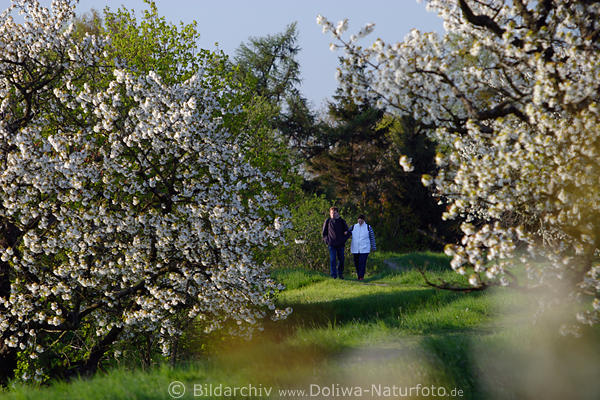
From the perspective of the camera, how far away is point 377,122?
35562 mm

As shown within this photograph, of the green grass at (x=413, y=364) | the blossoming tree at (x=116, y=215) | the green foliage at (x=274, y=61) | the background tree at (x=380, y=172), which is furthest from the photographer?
the green foliage at (x=274, y=61)

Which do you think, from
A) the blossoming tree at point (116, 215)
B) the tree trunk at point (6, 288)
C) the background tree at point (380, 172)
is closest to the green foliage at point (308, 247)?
the background tree at point (380, 172)

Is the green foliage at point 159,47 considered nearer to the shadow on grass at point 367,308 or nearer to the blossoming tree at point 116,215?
the blossoming tree at point 116,215

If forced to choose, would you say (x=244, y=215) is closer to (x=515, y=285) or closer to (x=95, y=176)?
(x=95, y=176)

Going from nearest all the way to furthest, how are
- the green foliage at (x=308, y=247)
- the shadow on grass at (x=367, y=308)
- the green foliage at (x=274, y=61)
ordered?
the shadow on grass at (x=367, y=308) < the green foliage at (x=308, y=247) < the green foliage at (x=274, y=61)

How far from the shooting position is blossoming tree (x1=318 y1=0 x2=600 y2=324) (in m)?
6.70

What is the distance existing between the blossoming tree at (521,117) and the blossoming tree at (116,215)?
3171 mm

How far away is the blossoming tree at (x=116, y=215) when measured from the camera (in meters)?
9.25

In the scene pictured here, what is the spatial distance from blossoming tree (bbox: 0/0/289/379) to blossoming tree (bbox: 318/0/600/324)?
125 inches

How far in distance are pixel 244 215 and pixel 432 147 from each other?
19.0m

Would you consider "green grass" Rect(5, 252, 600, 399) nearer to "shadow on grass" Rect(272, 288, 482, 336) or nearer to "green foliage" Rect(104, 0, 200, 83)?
"shadow on grass" Rect(272, 288, 482, 336)

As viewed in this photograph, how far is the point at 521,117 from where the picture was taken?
25.2 ft

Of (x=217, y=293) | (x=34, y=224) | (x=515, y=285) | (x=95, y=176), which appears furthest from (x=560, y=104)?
(x=34, y=224)

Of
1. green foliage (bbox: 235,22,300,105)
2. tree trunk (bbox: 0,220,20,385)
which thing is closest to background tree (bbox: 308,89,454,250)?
green foliage (bbox: 235,22,300,105)
